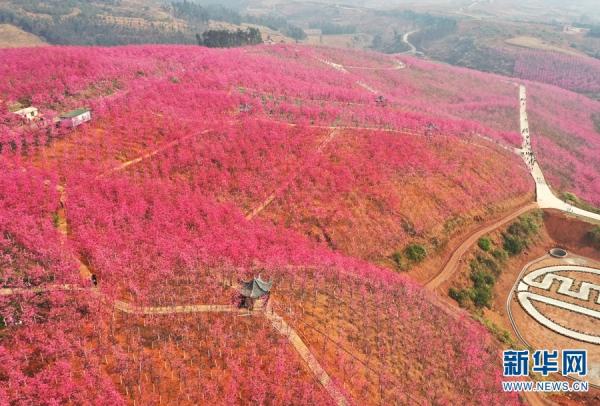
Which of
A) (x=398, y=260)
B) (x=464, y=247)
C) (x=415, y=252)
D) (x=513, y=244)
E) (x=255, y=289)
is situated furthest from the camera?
(x=513, y=244)

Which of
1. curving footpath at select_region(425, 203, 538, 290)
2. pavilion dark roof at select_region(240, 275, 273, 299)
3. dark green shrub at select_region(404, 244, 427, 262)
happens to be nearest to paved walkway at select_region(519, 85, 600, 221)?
curving footpath at select_region(425, 203, 538, 290)

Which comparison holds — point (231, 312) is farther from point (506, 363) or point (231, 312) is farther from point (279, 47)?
point (279, 47)

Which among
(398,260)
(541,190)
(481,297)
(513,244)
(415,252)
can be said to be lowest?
(481,297)

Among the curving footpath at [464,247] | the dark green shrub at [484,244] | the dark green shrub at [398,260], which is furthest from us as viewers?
the dark green shrub at [484,244]

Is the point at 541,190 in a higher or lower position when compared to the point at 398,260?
higher

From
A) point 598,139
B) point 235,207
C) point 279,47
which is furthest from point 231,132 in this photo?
point 598,139

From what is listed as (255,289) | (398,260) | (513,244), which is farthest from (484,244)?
(255,289)

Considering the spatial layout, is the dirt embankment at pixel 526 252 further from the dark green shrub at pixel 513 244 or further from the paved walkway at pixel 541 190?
the paved walkway at pixel 541 190

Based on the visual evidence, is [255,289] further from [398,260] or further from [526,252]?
[526,252]

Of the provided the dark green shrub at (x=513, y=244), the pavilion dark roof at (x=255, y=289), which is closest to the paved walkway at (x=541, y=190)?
the dark green shrub at (x=513, y=244)
